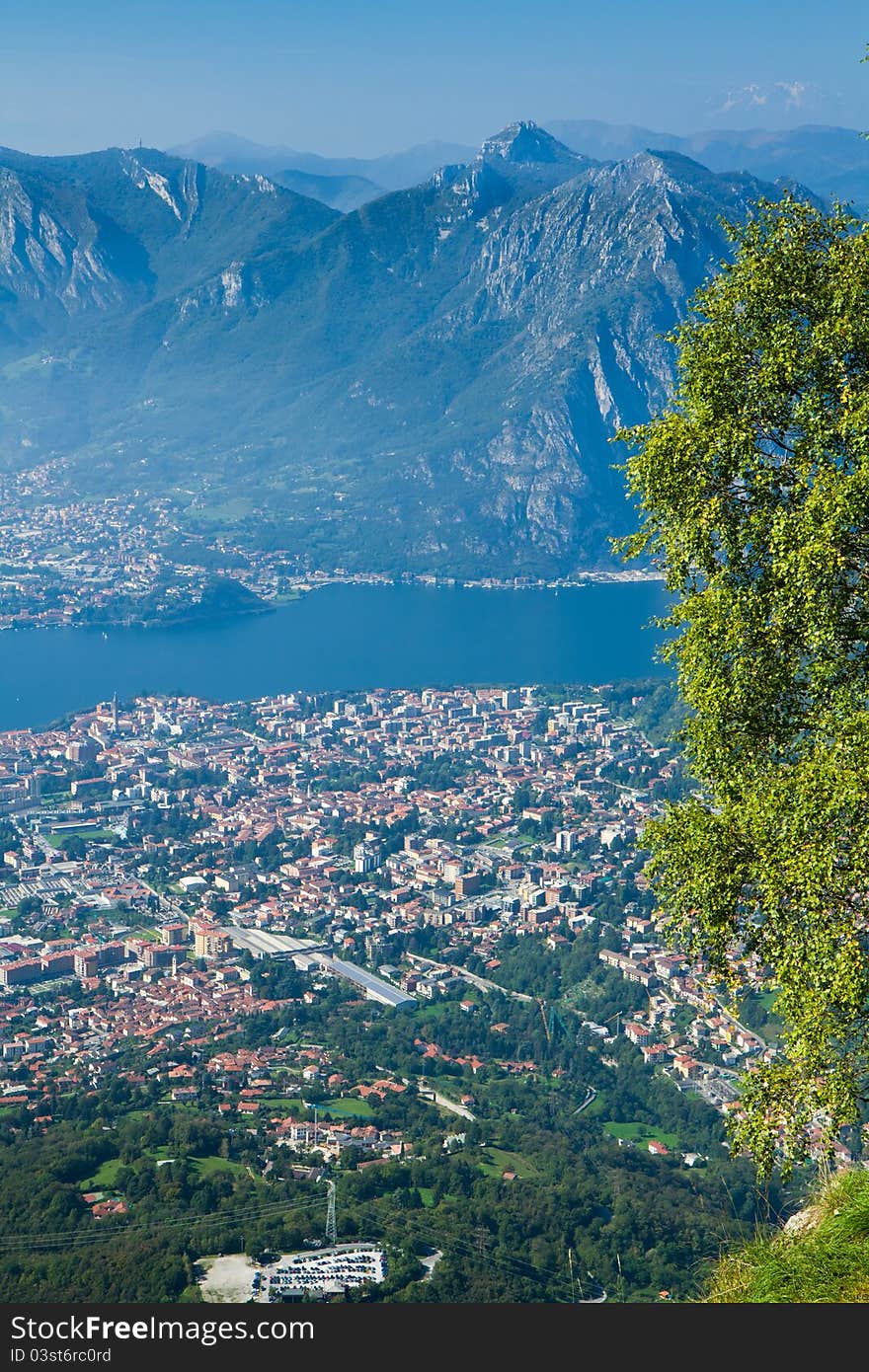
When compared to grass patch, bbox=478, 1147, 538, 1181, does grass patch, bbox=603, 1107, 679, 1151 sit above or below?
below

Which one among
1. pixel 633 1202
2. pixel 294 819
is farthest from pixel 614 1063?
pixel 294 819

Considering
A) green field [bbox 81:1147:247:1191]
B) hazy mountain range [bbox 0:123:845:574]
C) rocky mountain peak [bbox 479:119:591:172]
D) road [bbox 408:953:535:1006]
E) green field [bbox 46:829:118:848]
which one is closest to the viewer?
green field [bbox 81:1147:247:1191]

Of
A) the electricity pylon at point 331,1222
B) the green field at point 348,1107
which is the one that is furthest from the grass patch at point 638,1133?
the electricity pylon at point 331,1222

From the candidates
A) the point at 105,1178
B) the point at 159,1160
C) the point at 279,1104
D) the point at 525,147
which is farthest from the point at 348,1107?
the point at 525,147

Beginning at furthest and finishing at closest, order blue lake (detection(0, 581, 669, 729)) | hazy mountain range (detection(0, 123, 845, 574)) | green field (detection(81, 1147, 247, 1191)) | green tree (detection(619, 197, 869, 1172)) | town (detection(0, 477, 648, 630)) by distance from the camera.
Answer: hazy mountain range (detection(0, 123, 845, 574)) < town (detection(0, 477, 648, 630)) < blue lake (detection(0, 581, 669, 729)) < green field (detection(81, 1147, 247, 1191)) < green tree (detection(619, 197, 869, 1172))

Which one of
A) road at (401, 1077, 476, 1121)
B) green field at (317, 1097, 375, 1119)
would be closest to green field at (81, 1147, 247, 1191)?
green field at (317, 1097, 375, 1119)

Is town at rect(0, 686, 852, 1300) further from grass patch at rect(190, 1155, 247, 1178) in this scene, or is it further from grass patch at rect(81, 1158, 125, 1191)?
grass patch at rect(190, 1155, 247, 1178)

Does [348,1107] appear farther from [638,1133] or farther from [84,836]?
[84,836]
